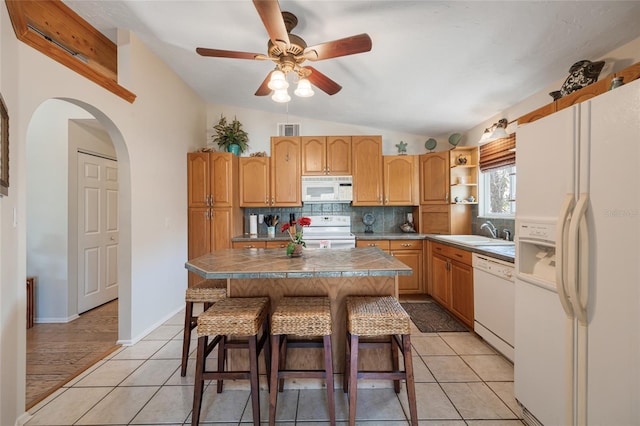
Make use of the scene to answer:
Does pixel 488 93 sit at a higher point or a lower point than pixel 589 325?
higher

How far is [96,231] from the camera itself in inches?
137

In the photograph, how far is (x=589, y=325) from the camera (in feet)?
3.81

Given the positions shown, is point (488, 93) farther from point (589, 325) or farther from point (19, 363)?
point (19, 363)

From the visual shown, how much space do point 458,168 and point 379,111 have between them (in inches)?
54.0

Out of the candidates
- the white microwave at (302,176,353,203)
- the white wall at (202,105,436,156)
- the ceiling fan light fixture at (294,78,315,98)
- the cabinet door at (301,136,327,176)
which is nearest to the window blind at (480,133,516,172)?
the white wall at (202,105,436,156)

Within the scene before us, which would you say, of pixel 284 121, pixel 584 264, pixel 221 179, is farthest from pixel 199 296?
pixel 284 121

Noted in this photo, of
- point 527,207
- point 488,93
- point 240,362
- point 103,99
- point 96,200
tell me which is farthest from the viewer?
point 96,200

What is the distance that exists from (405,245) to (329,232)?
1117 mm

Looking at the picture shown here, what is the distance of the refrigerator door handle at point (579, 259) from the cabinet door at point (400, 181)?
279 centimetres

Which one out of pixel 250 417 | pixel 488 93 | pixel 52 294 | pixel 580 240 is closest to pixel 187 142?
pixel 52 294

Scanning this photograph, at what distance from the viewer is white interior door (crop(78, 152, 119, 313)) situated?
3.27 meters

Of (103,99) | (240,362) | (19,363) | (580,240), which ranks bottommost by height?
(240,362)

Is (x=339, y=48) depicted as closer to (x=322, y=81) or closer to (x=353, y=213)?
(x=322, y=81)

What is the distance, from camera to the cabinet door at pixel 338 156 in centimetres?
394
